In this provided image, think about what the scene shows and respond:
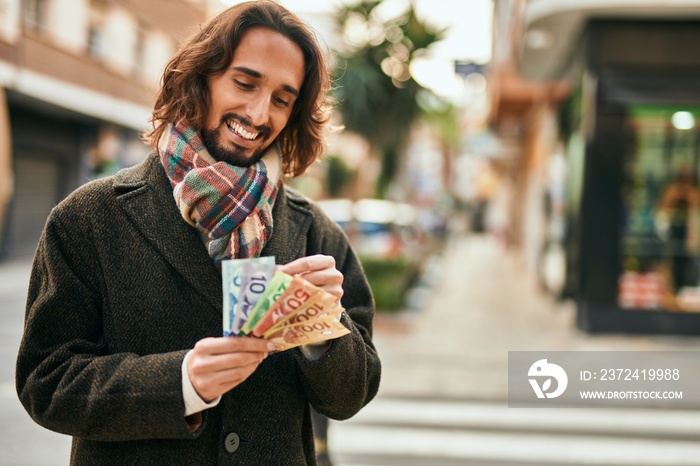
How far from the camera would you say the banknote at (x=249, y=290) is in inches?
46.6

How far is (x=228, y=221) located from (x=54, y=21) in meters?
12.1

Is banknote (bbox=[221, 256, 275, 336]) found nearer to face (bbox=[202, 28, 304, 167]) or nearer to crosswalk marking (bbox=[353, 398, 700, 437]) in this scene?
face (bbox=[202, 28, 304, 167])

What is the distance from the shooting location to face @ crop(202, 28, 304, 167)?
61.3 inches

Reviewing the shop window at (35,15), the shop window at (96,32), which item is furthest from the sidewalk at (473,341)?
the shop window at (35,15)

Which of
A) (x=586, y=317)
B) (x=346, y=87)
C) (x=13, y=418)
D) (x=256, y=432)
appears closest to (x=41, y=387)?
(x=256, y=432)

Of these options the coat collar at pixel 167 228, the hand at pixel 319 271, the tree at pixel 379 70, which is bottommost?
the hand at pixel 319 271

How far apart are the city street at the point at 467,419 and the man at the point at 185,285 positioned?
11.1 feet

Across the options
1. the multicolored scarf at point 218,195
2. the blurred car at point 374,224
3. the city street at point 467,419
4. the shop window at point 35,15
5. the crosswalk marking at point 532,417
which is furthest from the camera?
the blurred car at point 374,224

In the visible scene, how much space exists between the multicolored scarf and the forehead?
0.20 metres

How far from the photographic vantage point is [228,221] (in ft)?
4.90

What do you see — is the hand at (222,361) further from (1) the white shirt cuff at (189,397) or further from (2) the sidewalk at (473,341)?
(2) the sidewalk at (473,341)

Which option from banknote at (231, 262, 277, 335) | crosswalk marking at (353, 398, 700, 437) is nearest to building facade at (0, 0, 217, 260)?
crosswalk marking at (353, 398, 700, 437)

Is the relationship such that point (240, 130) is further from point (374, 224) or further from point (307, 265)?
point (374, 224)
